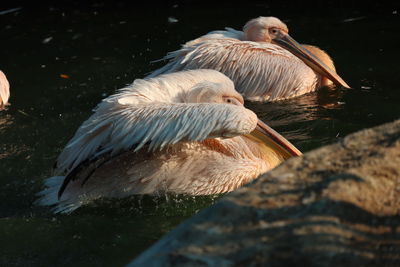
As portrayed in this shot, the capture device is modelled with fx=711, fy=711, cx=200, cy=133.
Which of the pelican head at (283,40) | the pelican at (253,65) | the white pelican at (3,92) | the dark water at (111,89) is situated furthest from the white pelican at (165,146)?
the pelican head at (283,40)

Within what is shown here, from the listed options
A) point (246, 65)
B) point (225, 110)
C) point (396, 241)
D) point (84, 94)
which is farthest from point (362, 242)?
point (84, 94)

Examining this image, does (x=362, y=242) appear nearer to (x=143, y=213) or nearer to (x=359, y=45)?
(x=143, y=213)

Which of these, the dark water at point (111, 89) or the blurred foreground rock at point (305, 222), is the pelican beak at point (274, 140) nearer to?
the dark water at point (111, 89)

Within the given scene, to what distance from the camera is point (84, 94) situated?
7.05m

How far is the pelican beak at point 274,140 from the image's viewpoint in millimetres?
4758

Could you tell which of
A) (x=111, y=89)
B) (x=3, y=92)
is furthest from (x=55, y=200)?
(x=111, y=89)

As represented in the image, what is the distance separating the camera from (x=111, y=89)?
7.11 metres

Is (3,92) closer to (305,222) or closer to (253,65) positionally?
(253,65)

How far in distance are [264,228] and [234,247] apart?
0.37 ft

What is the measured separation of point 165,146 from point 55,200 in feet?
2.68

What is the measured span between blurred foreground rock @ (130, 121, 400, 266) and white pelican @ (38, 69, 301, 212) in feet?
5.90

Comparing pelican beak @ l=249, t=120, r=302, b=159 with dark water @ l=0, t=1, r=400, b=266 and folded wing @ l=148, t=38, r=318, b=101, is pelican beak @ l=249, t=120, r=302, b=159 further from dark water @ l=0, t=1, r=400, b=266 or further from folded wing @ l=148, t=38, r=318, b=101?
folded wing @ l=148, t=38, r=318, b=101

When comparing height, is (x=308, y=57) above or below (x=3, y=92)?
above

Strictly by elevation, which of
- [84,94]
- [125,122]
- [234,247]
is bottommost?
[84,94]
